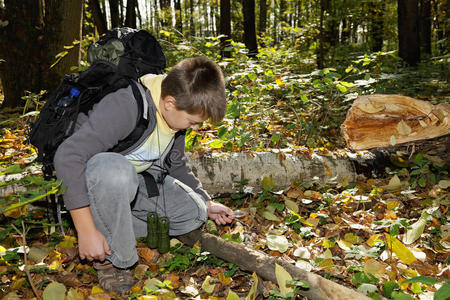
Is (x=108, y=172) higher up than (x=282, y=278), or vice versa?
(x=108, y=172)

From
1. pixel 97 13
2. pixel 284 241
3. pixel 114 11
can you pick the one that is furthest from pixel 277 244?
pixel 114 11

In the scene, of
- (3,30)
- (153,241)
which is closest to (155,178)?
(153,241)

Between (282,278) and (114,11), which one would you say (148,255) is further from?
(114,11)

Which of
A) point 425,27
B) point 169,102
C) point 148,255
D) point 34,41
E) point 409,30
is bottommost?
point 148,255

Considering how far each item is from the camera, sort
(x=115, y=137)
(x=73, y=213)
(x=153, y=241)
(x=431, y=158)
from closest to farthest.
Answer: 1. (x=73, y=213)
2. (x=115, y=137)
3. (x=153, y=241)
4. (x=431, y=158)

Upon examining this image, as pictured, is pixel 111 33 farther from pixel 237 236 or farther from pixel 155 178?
pixel 237 236

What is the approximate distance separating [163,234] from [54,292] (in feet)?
2.30

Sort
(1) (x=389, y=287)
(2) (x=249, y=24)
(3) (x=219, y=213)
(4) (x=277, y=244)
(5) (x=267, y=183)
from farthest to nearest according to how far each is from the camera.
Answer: (2) (x=249, y=24) < (5) (x=267, y=183) < (3) (x=219, y=213) < (4) (x=277, y=244) < (1) (x=389, y=287)

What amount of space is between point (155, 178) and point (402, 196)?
216cm

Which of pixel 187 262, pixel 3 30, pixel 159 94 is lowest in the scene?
pixel 187 262

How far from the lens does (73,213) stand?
1.80 metres

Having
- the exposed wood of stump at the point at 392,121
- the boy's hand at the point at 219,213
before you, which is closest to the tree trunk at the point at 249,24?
the exposed wood of stump at the point at 392,121

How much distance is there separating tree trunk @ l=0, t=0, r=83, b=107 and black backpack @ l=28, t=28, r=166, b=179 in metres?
3.91

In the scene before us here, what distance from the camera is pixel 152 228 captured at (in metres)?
2.21
